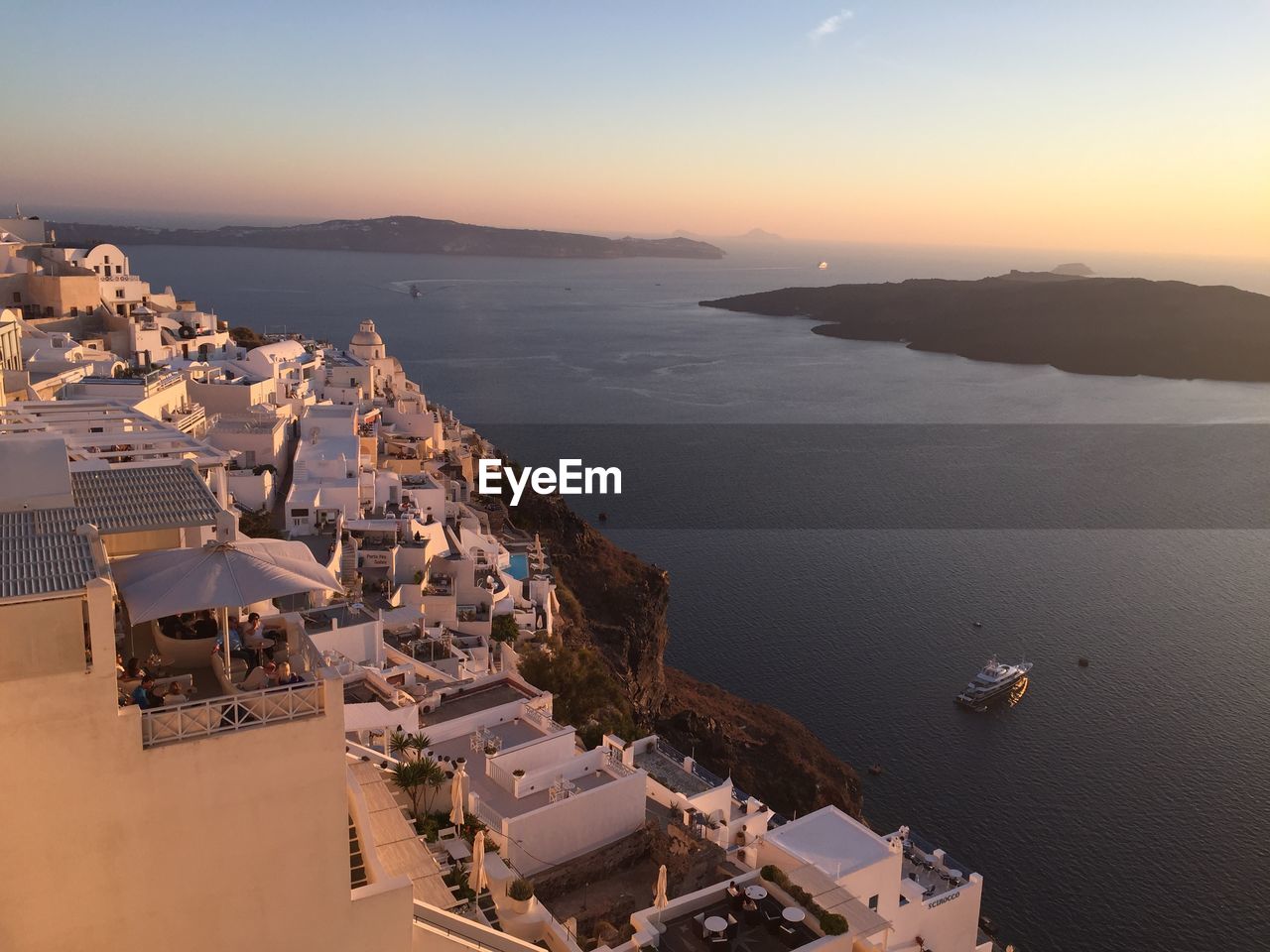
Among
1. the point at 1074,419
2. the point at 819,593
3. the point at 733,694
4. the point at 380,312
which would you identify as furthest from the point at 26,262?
the point at 380,312

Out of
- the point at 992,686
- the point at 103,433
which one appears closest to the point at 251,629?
the point at 103,433

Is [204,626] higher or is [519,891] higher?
[204,626]

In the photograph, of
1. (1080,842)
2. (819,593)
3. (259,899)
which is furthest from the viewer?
(819,593)

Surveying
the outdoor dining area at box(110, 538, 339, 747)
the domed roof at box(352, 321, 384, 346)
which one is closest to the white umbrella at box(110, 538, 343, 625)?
the outdoor dining area at box(110, 538, 339, 747)

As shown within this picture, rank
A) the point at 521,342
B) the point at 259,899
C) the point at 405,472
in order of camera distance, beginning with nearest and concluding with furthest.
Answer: the point at 259,899
the point at 405,472
the point at 521,342

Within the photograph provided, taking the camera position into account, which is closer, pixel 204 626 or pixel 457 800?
pixel 204 626

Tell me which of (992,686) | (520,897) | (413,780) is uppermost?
(413,780)

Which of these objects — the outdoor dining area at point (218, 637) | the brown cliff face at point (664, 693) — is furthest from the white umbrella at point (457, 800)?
the brown cliff face at point (664, 693)

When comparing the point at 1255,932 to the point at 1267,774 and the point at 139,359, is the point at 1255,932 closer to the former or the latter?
the point at 1267,774

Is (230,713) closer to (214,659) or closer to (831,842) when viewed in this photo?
(214,659)
